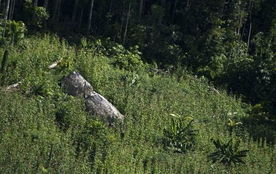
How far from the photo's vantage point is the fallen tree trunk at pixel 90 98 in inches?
734

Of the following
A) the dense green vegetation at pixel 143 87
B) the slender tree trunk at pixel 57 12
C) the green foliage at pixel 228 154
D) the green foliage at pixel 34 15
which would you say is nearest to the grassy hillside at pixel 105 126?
the dense green vegetation at pixel 143 87

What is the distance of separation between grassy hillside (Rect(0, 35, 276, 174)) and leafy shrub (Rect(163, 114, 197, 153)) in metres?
0.04

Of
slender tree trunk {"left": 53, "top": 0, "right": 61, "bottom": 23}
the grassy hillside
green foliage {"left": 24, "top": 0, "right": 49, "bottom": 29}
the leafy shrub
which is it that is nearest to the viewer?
the grassy hillside

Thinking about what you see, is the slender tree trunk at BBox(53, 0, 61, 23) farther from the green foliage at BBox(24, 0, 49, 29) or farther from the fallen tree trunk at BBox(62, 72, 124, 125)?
the fallen tree trunk at BBox(62, 72, 124, 125)

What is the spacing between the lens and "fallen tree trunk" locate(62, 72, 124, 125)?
18.7m

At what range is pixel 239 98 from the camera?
25.1 m

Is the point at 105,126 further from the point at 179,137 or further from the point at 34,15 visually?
the point at 34,15

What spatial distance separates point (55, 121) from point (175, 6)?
61.8ft

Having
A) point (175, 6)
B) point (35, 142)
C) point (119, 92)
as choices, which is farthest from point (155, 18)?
point (35, 142)

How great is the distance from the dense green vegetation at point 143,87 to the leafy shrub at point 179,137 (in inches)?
1.6

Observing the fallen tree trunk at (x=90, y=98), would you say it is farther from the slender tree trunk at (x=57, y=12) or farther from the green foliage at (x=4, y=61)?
the slender tree trunk at (x=57, y=12)

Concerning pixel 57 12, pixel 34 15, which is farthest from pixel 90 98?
pixel 57 12

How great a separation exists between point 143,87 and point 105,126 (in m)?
5.41

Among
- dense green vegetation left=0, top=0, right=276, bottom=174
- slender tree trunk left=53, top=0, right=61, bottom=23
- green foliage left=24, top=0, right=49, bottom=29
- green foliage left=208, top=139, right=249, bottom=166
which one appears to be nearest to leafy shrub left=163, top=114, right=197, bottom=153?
dense green vegetation left=0, top=0, right=276, bottom=174
